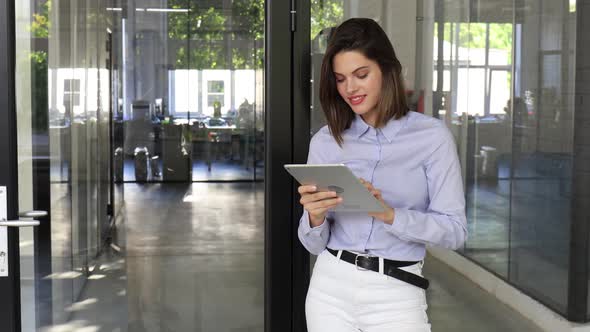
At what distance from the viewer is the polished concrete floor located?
2.58 meters

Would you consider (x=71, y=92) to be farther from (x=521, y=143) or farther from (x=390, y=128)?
(x=521, y=143)

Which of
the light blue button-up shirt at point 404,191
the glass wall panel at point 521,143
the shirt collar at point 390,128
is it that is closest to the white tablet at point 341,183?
the light blue button-up shirt at point 404,191

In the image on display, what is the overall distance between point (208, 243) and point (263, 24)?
32.5 inches

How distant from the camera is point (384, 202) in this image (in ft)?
6.13

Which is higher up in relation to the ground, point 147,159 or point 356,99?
point 356,99

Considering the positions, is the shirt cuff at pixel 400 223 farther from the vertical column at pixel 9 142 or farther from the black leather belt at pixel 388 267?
the vertical column at pixel 9 142

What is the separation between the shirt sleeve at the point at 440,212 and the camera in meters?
1.78

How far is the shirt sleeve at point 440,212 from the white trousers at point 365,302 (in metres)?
0.13

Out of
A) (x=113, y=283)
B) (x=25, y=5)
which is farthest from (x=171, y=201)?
(x=25, y=5)

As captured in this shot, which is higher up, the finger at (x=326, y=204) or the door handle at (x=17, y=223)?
the finger at (x=326, y=204)

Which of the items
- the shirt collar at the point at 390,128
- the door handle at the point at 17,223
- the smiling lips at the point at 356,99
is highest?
the smiling lips at the point at 356,99

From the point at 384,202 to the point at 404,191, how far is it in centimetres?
6

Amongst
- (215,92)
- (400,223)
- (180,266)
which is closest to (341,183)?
(400,223)

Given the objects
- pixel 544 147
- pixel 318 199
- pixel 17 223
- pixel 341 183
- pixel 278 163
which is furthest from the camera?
pixel 544 147
